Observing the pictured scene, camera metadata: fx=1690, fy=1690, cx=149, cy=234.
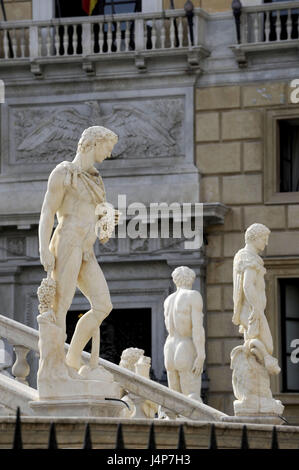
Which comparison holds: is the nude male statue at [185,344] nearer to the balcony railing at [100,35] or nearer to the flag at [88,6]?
the balcony railing at [100,35]

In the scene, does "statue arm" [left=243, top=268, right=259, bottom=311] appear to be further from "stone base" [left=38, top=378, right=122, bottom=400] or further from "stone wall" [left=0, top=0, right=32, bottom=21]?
"stone wall" [left=0, top=0, right=32, bottom=21]

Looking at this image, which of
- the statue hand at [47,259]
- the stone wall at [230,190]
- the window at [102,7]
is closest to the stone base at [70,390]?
the statue hand at [47,259]

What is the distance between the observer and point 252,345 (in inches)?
704

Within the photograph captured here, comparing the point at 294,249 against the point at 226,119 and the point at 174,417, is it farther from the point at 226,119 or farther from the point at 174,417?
the point at 174,417

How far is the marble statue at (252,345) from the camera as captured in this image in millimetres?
17734

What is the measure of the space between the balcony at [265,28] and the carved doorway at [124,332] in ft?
13.7

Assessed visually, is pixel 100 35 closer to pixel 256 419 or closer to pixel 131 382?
pixel 131 382

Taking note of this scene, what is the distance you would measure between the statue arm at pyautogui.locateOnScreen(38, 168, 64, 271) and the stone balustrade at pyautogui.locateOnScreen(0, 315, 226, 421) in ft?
6.49

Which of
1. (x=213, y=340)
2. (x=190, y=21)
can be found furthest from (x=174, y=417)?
(x=190, y=21)

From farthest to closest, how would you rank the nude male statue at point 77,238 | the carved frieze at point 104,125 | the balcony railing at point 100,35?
1. the carved frieze at point 104,125
2. the balcony railing at point 100,35
3. the nude male statue at point 77,238

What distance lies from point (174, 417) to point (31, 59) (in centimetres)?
986

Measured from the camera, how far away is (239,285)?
18188 millimetres

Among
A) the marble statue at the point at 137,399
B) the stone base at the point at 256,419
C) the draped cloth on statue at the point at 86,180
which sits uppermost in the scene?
the draped cloth on statue at the point at 86,180

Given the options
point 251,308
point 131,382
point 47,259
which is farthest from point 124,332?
point 47,259
